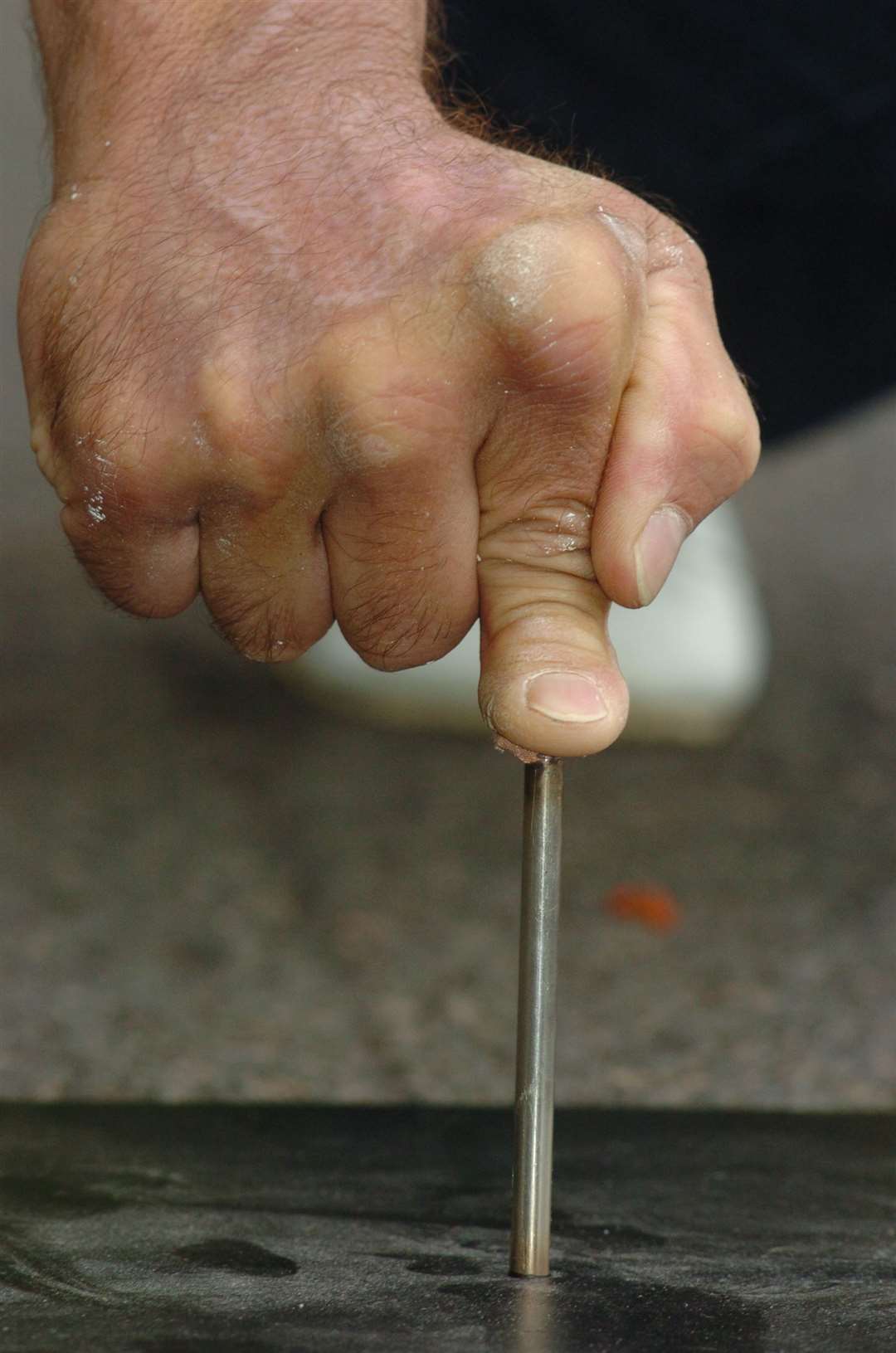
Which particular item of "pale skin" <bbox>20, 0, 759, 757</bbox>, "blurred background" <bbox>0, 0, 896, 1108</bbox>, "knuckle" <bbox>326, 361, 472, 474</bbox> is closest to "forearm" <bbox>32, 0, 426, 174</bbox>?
"pale skin" <bbox>20, 0, 759, 757</bbox>

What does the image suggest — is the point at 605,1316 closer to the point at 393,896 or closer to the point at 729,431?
the point at 729,431

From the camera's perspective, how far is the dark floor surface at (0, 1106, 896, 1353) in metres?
0.39

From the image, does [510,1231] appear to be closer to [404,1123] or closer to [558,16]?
[404,1123]

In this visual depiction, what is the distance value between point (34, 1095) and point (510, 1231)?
276 millimetres

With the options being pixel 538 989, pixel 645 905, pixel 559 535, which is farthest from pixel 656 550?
pixel 645 905

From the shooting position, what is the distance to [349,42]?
473mm

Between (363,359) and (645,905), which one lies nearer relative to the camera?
(363,359)

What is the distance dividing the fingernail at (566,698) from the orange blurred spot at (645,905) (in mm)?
446

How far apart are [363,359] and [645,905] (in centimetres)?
51

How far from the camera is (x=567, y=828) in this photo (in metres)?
0.96

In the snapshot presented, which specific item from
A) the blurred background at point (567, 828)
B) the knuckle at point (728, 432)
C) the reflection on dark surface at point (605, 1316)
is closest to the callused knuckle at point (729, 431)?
the knuckle at point (728, 432)

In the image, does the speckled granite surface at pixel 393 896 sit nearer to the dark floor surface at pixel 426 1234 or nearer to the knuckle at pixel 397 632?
the dark floor surface at pixel 426 1234

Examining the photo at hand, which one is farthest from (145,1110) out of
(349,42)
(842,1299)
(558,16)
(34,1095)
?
(558,16)

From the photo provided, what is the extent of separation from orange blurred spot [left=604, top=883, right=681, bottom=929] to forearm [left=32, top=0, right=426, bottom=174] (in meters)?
0.50
